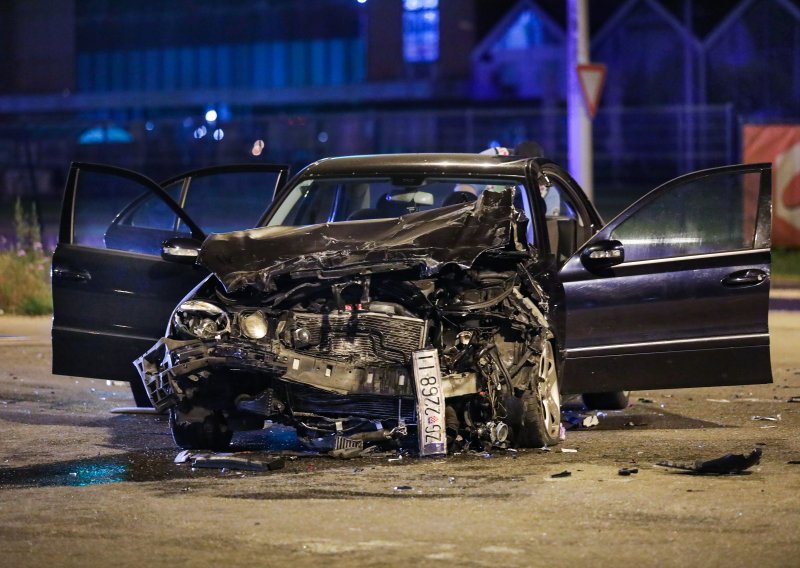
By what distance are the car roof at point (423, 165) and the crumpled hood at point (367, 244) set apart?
4.25ft

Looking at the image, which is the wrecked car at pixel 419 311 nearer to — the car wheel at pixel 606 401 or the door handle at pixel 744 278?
the door handle at pixel 744 278

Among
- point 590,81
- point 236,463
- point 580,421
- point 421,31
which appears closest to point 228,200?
point 590,81

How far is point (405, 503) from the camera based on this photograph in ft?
22.2

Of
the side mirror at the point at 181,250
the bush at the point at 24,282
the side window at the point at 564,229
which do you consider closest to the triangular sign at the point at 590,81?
the bush at the point at 24,282

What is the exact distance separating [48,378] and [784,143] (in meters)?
14.4

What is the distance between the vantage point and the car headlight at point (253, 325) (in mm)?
7883

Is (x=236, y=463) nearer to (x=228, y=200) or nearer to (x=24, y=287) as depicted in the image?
(x=24, y=287)

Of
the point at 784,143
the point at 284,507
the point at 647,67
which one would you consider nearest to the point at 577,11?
the point at 784,143

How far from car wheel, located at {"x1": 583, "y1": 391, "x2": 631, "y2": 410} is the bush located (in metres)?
7.58

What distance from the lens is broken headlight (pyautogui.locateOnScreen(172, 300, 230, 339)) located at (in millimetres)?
7934

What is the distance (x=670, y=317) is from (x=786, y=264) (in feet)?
44.1

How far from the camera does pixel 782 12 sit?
5081 centimetres

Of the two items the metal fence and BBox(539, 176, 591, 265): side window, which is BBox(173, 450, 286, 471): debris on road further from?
the metal fence

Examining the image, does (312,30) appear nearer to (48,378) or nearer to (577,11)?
(577,11)
